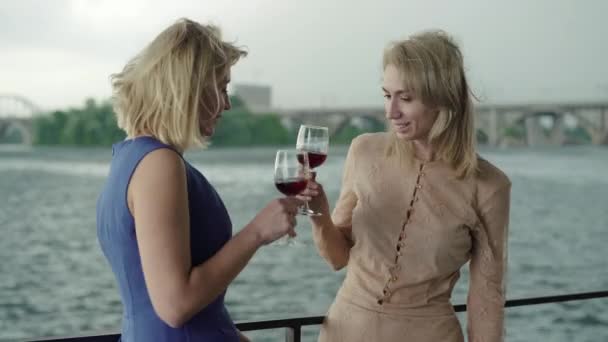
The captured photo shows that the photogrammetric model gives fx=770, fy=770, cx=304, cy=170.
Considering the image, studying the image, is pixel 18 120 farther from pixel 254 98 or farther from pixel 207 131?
pixel 207 131

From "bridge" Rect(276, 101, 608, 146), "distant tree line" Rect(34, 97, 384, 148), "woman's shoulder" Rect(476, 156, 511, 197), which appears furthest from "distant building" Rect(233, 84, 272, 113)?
"woman's shoulder" Rect(476, 156, 511, 197)

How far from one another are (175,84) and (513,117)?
25.6 m

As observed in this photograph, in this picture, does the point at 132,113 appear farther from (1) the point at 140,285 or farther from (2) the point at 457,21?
(2) the point at 457,21

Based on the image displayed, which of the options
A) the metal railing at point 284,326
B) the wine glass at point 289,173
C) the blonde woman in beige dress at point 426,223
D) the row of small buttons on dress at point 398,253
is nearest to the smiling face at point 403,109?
the blonde woman in beige dress at point 426,223

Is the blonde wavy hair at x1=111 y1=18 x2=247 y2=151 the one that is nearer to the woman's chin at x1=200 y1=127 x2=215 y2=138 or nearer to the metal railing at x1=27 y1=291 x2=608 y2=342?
the woman's chin at x1=200 y1=127 x2=215 y2=138

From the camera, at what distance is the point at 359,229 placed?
1667mm

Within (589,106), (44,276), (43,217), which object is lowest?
(44,276)

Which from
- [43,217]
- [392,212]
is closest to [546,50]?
[43,217]

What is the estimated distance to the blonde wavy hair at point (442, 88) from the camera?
5.16 ft

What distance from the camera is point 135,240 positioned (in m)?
1.11

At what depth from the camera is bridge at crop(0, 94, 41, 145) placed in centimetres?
2772

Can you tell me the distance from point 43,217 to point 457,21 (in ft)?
83.0

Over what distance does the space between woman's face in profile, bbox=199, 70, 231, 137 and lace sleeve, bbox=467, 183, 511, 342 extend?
0.67 meters

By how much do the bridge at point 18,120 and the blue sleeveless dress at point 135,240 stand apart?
26.6 m
